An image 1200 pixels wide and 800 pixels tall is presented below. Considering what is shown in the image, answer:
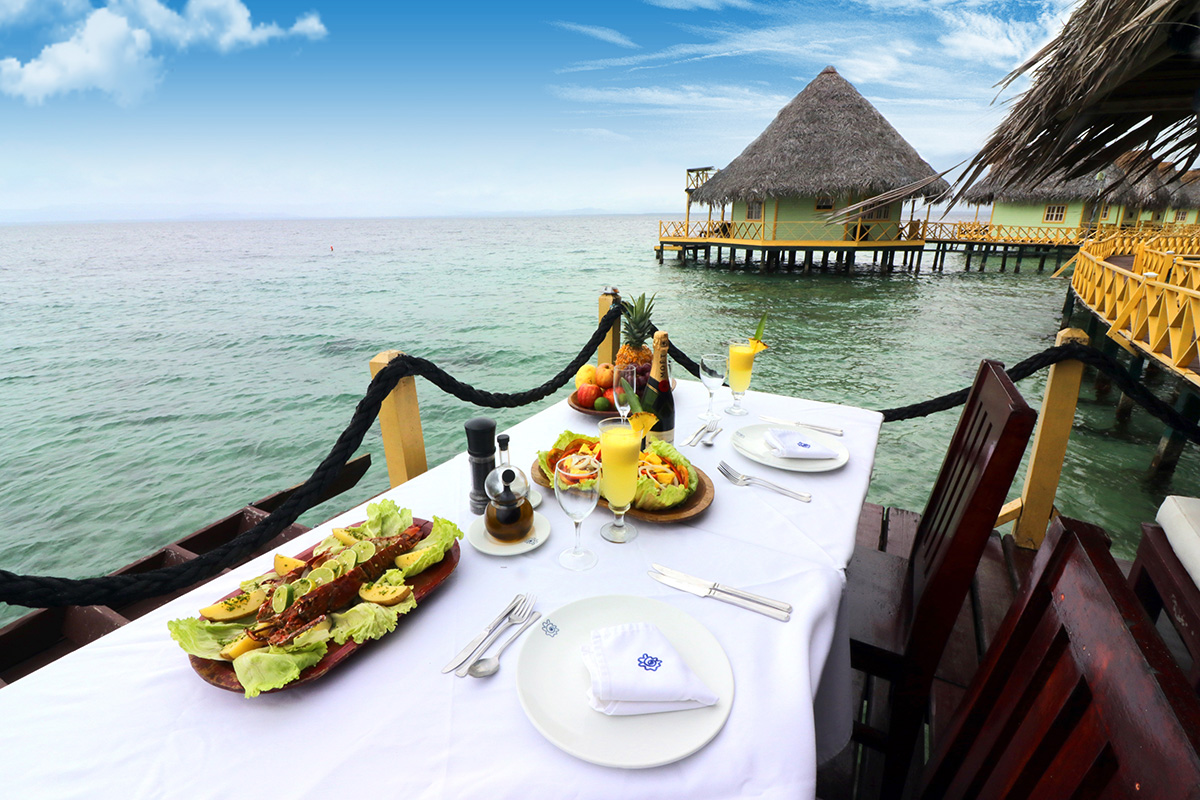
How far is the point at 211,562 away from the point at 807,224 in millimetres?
21189

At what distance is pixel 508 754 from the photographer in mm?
759

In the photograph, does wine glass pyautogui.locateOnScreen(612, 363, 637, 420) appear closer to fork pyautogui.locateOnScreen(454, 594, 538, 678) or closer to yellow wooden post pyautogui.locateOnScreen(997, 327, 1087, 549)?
fork pyautogui.locateOnScreen(454, 594, 538, 678)

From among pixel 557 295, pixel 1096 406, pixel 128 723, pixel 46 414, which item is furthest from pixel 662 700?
pixel 557 295

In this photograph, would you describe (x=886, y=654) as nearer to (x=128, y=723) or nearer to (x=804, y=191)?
(x=128, y=723)

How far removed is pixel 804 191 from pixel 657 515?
19.8 m

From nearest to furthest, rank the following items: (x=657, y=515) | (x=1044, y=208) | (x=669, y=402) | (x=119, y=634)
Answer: (x=119, y=634), (x=657, y=515), (x=669, y=402), (x=1044, y=208)

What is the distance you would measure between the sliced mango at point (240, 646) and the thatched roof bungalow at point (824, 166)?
64.1 ft

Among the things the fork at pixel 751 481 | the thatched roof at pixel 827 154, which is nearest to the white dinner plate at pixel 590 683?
the fork at pixel 751 481

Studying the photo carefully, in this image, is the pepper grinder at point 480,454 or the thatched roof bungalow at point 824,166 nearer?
the pepper grinder at point 480,454

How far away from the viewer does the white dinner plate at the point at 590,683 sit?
747 mm

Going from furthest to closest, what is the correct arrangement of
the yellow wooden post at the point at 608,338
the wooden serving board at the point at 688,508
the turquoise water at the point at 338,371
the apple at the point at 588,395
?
the turquoise water at the point at 338,371
the yellow wooden post at the point at 608,338
the apple at the point at 588,395
the wooden serving board at the point at 688,508

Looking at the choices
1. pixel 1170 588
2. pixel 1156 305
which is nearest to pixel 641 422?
pixel 1170 588

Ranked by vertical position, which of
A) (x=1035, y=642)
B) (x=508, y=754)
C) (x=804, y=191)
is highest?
(x=804, y=191)

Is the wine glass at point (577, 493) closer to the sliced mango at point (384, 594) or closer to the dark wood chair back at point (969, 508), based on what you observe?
the sliced mango at point (384, 594)
